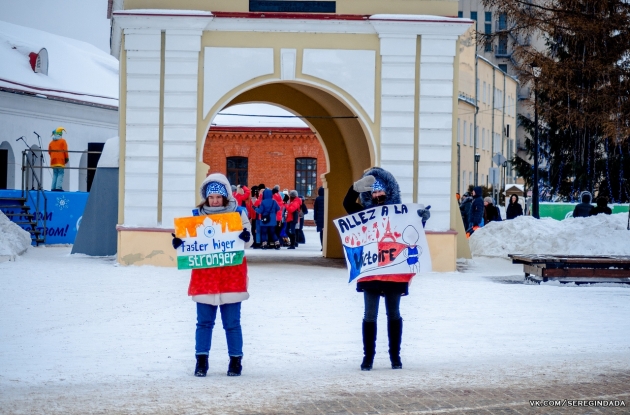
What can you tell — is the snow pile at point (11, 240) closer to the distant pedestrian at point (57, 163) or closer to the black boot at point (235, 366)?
the distant pedestrian at point (57, 163)

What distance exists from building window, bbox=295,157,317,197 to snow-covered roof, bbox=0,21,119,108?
31.2ft

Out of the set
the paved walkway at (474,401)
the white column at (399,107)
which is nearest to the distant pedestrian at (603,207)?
the white column at (399,107)

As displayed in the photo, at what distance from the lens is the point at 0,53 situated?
138ft

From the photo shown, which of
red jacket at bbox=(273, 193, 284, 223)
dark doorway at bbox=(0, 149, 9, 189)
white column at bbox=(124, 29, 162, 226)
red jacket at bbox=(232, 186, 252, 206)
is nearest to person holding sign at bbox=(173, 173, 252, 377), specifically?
white column at bbox=(124, 29, 162, 226)

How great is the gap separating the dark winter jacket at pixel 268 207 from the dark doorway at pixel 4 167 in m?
12.7

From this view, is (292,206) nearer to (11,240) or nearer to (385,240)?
(11,240)

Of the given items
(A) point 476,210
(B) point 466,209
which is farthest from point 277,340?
(B) point 466,209

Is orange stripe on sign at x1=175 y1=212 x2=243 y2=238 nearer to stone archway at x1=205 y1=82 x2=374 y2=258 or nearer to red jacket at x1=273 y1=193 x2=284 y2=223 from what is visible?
stone archway at x1=205 y1=82 x2=374 y2=258

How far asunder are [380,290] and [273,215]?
19845 millimetres

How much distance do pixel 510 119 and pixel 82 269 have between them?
67679 mm

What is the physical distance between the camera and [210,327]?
28.7ft

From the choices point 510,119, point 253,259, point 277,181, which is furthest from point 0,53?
point 510,119

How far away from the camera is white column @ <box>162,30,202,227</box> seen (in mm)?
20062

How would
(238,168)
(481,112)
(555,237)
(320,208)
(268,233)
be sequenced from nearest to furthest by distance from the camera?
(555,237) < (268,233) < (320,208) < (238,168) < (481,112)
